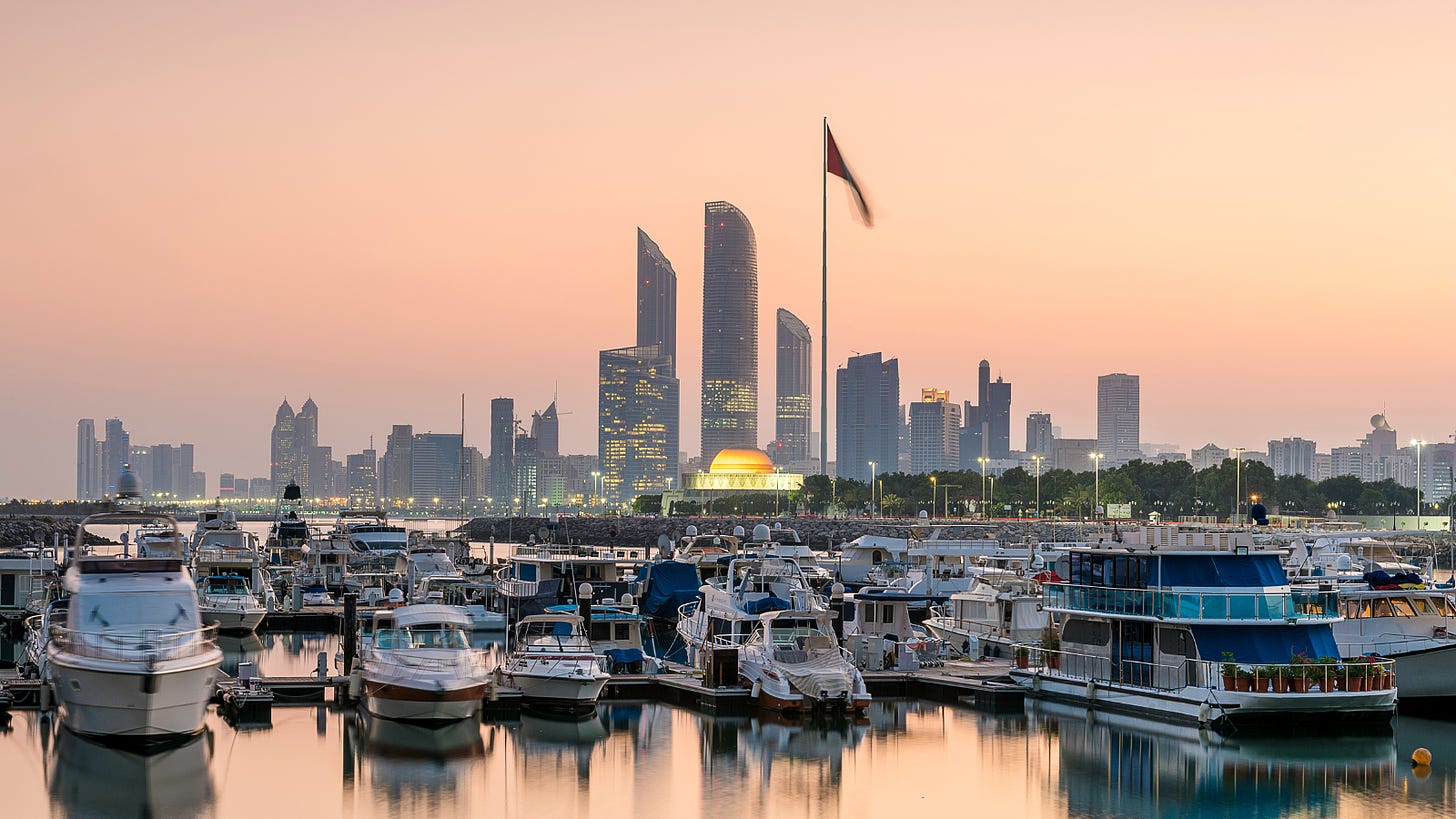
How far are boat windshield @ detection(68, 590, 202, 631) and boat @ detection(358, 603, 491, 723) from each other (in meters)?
A: 4.93

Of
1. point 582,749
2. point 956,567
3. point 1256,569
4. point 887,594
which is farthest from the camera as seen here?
point 956,567

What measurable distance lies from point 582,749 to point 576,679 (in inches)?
144

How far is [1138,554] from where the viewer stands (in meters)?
41.3

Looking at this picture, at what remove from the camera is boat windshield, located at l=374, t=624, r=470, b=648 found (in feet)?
130

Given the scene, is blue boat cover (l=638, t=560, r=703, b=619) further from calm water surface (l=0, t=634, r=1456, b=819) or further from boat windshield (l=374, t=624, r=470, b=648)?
boat windshield (l=374, t=624, r=470, b=648)

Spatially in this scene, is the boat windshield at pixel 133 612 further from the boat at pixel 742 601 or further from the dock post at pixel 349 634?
the boat at pixel 742 601

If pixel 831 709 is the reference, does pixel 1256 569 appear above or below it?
above

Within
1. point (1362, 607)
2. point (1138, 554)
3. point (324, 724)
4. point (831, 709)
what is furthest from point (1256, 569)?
point (324, 724)

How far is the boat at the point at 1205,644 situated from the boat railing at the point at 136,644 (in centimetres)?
2291

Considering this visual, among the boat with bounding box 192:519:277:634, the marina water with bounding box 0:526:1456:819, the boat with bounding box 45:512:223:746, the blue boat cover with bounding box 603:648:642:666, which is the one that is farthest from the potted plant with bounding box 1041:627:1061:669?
the boat with bounding box 192:519:277:634

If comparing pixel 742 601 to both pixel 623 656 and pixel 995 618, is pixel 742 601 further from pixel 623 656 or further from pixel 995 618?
pixel 995 618

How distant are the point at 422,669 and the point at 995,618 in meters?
24.1

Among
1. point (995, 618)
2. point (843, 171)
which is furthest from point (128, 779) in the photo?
point (843, 171)

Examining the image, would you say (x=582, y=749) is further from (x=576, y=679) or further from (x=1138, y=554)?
(x=1138, y=554)
